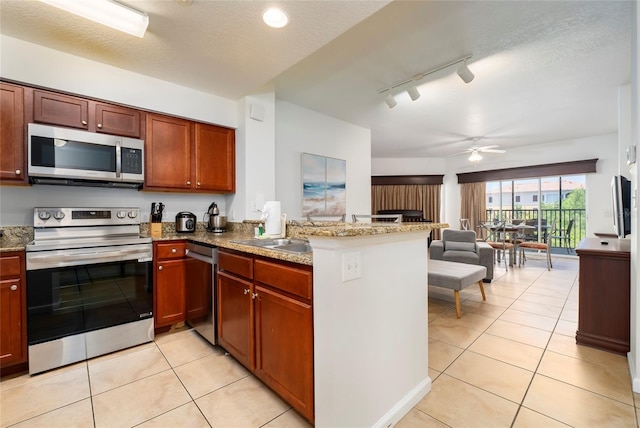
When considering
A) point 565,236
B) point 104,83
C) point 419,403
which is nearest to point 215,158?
point 104,83

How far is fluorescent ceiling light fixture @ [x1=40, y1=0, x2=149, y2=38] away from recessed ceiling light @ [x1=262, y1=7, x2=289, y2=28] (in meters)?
0.79

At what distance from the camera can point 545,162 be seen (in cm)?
643

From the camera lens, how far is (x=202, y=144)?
304 centimetres

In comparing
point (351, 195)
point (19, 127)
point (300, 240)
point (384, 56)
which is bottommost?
point (300, 240)

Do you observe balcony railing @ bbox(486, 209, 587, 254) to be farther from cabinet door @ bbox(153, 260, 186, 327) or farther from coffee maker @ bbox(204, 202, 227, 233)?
cabinet door @ bbox(153, 260, 186, 327)

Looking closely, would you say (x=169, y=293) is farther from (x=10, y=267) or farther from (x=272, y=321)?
(x=272, y=321)

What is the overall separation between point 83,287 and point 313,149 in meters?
3.06

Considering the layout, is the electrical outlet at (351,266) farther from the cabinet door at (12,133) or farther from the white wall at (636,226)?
the cabinet door at (12,133)

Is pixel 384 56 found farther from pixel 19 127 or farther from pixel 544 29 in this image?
pixel 19 127

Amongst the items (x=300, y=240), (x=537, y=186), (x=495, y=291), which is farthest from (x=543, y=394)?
(x=537, y=186)

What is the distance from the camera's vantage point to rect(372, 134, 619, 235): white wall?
225 inches

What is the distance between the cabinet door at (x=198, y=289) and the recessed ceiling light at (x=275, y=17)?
1.82 m

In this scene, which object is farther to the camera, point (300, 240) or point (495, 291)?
point (495, 291)

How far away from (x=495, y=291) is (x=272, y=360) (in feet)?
11.5
